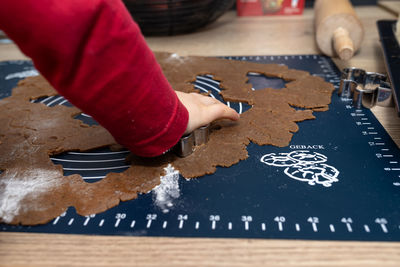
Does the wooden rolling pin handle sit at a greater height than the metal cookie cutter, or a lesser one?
greater

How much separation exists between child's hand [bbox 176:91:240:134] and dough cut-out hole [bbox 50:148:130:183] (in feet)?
0.40

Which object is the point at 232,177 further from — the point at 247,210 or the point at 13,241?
the point at 13,241

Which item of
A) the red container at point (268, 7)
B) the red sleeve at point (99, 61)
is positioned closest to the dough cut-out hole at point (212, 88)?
the red sleeve at point (99, 61)

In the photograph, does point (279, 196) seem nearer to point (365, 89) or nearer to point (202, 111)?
point (202, 111)

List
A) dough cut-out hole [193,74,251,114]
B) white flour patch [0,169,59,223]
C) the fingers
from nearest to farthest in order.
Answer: white flour patch [0,169,59,223]
the fingers
dough cut-out hole [193,74,251,114]

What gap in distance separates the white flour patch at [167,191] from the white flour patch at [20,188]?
0.50 ft

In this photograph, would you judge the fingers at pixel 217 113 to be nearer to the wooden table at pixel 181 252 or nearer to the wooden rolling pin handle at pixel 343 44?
the wooden table at pixel 181 252

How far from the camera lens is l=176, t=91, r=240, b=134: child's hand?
1.70 feet

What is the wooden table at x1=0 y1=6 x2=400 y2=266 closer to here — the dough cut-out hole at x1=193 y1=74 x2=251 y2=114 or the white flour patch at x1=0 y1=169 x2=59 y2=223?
the white flour patch at x1=0 y1=169 x2=59 y2=223

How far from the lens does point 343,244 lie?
37 cm

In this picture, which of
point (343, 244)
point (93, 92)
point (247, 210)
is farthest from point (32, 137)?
Result: point (343, 244)

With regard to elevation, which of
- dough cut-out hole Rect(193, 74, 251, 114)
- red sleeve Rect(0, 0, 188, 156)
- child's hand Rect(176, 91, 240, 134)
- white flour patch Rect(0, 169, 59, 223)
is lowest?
dough cut-out hole Rect(193, 74, 251, 114)

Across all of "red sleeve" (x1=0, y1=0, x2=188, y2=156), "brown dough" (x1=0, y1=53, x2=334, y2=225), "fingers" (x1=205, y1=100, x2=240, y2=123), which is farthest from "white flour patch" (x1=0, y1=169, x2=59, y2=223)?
"fingers" (x1=205, y1=100, x2=240, y2=123)

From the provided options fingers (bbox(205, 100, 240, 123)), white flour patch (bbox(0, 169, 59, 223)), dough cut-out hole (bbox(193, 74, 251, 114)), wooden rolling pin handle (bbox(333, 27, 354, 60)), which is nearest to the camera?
white flour patch (bbox(0, 169, 59, 223))
